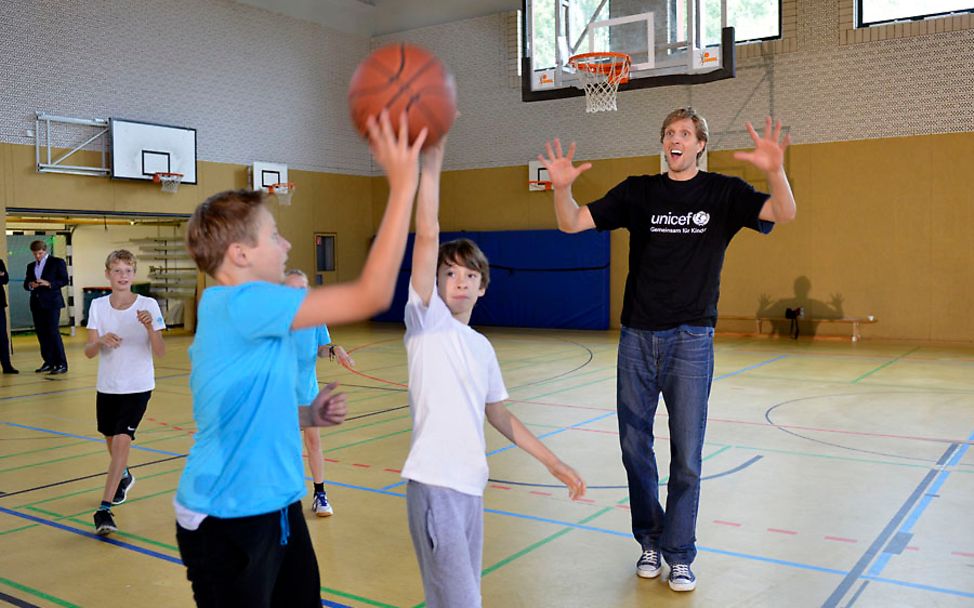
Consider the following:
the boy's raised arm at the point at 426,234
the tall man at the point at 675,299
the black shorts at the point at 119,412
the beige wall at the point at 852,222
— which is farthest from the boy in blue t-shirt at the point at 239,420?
the beige wall at the point at 852,222

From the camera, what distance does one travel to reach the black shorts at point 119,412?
17.1 feet

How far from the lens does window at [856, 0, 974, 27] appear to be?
48.1 feet

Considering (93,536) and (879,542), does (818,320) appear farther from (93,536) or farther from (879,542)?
(93,536)

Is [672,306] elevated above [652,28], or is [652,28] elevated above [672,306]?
[652,28]

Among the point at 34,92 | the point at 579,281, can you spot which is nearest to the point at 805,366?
the point at 579,281

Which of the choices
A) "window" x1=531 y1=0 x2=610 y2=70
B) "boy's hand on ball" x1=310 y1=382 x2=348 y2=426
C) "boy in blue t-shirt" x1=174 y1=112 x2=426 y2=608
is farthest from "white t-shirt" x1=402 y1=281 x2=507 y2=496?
"window" x1=531 y1=0 x2=610 y2=70

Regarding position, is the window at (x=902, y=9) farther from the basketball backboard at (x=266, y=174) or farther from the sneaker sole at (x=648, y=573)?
the sneaker sole at (x=648, y=573)

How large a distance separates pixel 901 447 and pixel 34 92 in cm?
1466

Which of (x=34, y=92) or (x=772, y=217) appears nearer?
(x=772, y=217)

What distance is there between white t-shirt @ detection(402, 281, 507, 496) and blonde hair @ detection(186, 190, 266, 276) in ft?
1.99

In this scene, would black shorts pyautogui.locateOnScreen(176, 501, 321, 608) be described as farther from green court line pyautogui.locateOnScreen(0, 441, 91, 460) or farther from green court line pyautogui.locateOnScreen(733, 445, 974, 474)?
green court line pyautogui.locateOnScreen(0, 441, 91, 460)

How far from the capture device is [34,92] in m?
15.0

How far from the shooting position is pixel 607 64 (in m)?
14.0

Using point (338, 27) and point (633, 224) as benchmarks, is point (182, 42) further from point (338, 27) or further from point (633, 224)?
point (633, 224)
